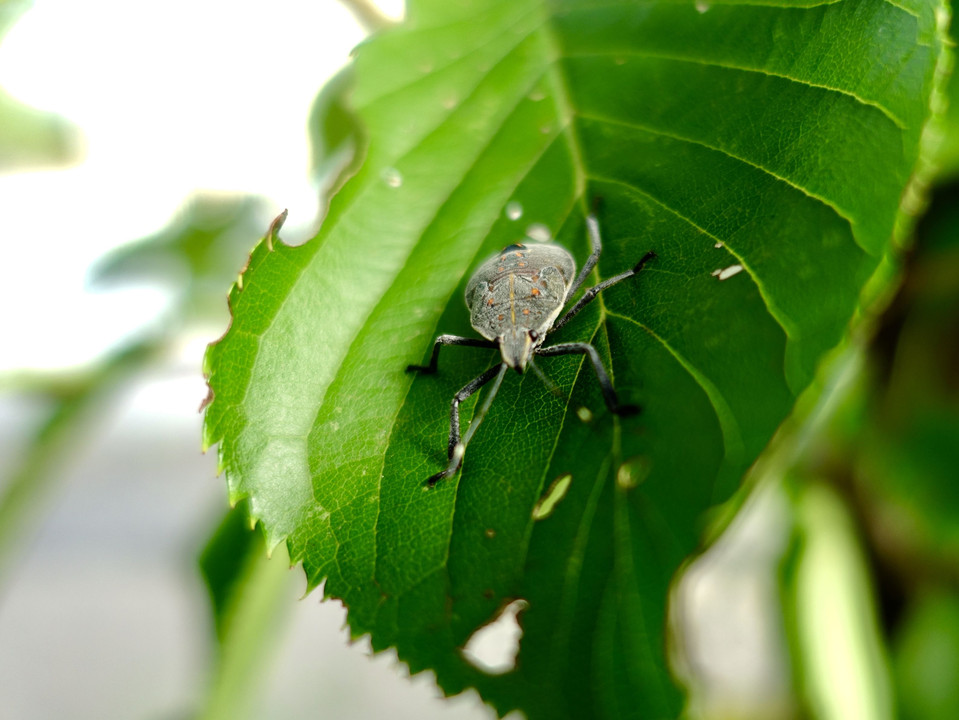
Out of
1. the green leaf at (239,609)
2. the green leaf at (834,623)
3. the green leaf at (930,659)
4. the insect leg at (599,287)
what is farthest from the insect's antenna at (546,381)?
the green leaf at (930,659)

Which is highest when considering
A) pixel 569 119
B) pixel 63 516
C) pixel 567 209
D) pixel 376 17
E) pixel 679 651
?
pixel 376 17

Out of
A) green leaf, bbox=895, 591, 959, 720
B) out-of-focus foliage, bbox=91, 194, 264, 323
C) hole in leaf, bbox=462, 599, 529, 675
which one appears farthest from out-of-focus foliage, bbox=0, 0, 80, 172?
green leaf, bbox=895, 591, 959, 720

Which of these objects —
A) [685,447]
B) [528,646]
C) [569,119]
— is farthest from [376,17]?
[528,646]

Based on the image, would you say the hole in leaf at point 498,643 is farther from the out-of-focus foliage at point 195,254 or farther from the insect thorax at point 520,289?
the out-of-focus foliage at point 195,254

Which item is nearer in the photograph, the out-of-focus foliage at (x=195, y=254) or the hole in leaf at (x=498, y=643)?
the hole in leaf at (x=498, y=643)

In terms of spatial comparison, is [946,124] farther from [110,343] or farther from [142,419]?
[142,419]

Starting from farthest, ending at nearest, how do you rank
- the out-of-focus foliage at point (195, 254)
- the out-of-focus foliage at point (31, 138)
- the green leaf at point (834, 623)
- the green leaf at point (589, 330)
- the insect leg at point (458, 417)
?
the out-of-focus foliage at point (195, 254)
the out-of-focus foliage at point (31, 138)
the green leaf at point (834, 623)
the insect leg at point (458, 417)
the green leaf at point (589, 330)
